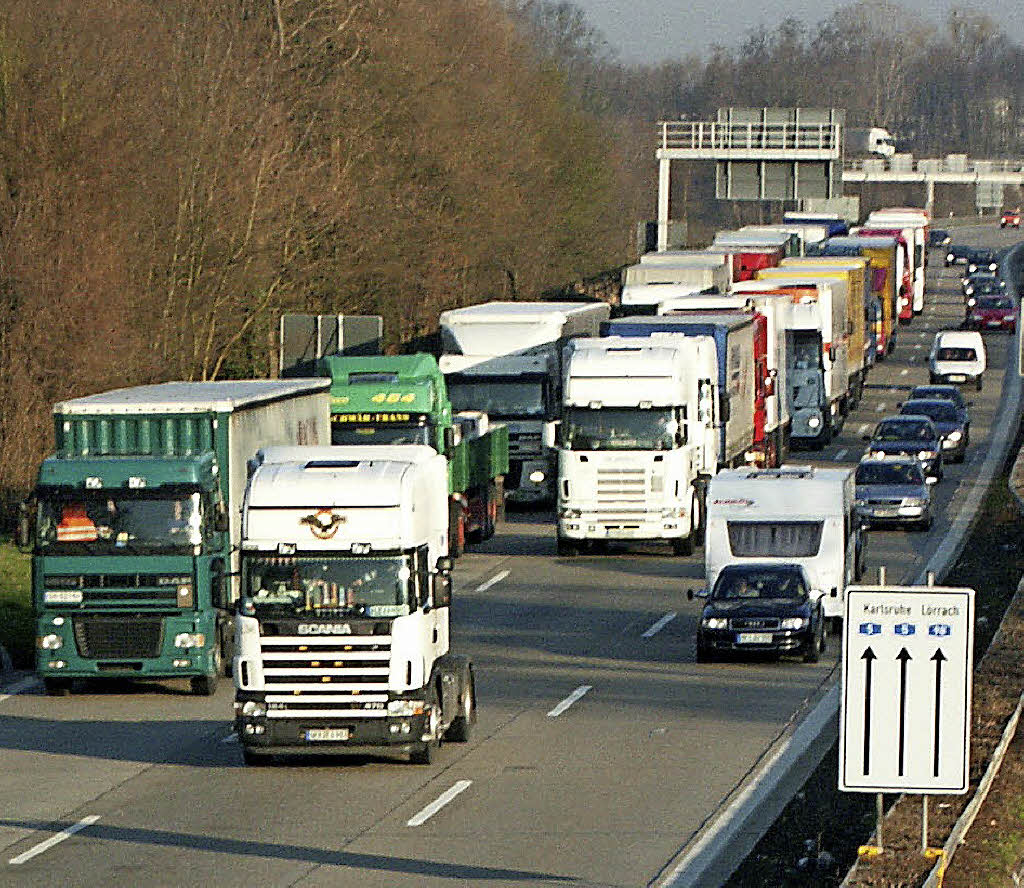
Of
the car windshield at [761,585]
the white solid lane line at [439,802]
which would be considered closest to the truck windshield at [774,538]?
the car windshield at [761,585]

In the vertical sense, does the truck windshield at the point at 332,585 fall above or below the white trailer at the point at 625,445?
above

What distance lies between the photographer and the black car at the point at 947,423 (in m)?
56.8

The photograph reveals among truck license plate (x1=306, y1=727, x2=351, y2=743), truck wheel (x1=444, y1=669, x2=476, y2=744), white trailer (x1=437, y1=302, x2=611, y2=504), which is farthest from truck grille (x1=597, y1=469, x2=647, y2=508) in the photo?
truck license plate (x1=306, y1=727, x2=351, y2=743)

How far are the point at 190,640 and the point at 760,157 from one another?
267ft

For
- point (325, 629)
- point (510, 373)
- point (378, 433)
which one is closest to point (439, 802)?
point (325, 629)

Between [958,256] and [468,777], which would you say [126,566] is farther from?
[958,256]

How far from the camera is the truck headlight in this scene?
93.4 feet

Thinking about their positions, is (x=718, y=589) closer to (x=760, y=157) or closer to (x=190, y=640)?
(x=190, y=640)

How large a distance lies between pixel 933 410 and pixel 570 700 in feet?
105

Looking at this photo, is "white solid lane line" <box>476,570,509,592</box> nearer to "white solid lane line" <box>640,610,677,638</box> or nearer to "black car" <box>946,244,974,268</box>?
"white solid lane line" <box>640,610,677,638</box>

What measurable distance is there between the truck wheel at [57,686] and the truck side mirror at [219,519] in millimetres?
2566

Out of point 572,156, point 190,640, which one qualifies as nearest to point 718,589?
point 190,640

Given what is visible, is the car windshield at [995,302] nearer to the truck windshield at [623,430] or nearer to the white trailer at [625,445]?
the white trailer at [625,445]

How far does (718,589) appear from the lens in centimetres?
3117
